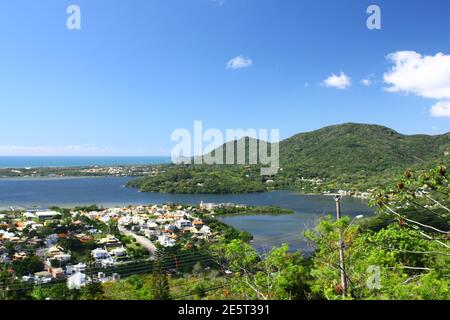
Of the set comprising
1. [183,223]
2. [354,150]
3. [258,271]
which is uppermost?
[354,150]

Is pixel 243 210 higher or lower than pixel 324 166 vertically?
lower

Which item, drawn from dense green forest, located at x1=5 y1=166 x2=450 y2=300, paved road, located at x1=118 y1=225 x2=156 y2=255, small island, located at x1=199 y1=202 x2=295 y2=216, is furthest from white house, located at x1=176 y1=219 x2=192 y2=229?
dense green forest, located at x1=5 y1=166 x2=450 y2=300

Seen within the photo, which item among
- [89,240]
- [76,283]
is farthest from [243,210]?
[76,283]

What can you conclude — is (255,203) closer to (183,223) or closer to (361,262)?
(183,223)

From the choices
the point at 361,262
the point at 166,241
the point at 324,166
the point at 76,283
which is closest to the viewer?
the point at 361,262

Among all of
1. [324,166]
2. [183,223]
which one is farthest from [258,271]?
[324,166]

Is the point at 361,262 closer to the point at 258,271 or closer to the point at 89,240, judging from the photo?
the point at 258,271

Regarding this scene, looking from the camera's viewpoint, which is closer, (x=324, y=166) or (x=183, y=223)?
(x=183, y=223)

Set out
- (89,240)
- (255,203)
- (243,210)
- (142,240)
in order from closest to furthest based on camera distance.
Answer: (89,240) → (142,240) → (243,210) → (255,203)

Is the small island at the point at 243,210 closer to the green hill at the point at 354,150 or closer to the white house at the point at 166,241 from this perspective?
the white house at the point at 166,241

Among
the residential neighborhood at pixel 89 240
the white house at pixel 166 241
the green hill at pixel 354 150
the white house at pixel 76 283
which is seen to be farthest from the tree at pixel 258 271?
the green hill at pixel 354 150
